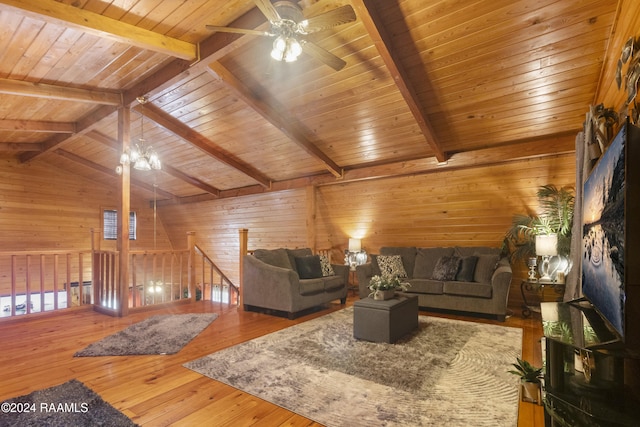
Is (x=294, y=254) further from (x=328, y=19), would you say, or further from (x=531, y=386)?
(x=531, y=386)

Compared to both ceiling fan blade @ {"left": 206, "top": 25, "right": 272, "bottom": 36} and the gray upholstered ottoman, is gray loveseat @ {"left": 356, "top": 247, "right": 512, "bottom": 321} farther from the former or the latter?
ceiling fan blade @ {"left": 206, "top": 25, "right": 272, "bottom": 36}

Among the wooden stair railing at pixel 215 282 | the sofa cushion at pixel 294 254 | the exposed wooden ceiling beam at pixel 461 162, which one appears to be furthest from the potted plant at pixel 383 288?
the wooden stair railing at pixel 215 282

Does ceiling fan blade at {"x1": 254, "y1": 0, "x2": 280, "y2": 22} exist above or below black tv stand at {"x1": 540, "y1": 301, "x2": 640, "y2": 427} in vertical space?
above

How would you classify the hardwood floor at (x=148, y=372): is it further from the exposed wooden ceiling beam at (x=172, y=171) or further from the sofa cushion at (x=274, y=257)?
the exposed wooden ceiling beam at (x=172, y=171)

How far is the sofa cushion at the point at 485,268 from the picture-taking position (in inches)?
179

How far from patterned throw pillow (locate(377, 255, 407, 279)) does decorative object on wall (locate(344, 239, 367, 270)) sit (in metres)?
0.83

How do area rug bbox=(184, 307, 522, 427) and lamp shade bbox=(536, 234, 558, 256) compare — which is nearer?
area rug bbox=(184, 307, 522, 427)

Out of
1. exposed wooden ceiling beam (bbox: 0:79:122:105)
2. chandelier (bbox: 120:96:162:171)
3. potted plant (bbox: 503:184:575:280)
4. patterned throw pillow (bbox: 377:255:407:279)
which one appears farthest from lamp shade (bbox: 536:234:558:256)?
exposed wooden ceiling beam (bbox: 0:79:122:105)

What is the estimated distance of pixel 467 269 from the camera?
465 cm

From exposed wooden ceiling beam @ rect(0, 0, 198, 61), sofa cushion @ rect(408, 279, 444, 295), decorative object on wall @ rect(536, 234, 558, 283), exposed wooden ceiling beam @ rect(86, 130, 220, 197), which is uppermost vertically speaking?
exposed wooden ceiling beam @ rect(0, 0, 198, 61)

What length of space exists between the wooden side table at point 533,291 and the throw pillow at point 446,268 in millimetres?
850

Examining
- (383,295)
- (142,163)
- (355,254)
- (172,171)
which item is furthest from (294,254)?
(172,171)

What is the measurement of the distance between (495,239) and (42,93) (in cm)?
634

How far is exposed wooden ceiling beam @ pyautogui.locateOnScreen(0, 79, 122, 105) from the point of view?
376 cm
